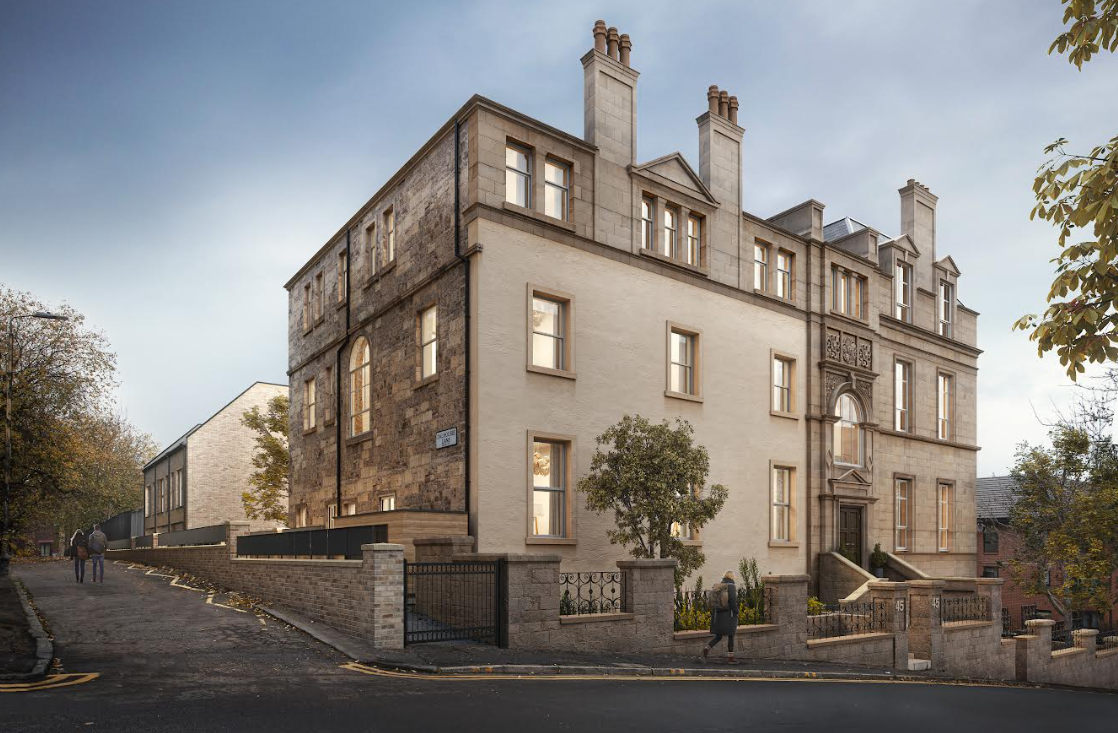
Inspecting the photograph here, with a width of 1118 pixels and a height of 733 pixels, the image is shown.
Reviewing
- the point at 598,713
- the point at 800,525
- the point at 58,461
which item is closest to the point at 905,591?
the point at 800,525

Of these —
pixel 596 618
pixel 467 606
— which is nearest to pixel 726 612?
pixel 596 618

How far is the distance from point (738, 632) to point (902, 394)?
17.7m

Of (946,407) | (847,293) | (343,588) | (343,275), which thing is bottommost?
(343,588)

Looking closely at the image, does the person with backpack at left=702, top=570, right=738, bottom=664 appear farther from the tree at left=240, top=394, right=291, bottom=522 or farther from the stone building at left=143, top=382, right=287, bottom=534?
the stone building at left=143, top=382, right=287, bottom=534

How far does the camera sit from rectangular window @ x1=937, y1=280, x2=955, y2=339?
1347 inches

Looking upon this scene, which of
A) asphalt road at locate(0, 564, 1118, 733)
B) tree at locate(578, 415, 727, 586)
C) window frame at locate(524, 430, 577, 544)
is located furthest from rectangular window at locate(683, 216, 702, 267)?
asphalt road at locate(0, 564, 1118, 733)

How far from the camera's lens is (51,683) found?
36.5 ft

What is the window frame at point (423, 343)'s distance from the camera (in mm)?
21353

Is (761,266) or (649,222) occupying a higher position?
(649,222)

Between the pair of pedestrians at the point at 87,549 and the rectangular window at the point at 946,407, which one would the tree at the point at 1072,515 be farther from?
the pair of pedestrians at the point at 87,549

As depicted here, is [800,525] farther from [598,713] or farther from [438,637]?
[598,713]

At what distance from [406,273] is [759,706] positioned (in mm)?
15133

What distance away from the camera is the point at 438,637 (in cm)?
1511

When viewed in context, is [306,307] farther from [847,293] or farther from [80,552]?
[847,293]
